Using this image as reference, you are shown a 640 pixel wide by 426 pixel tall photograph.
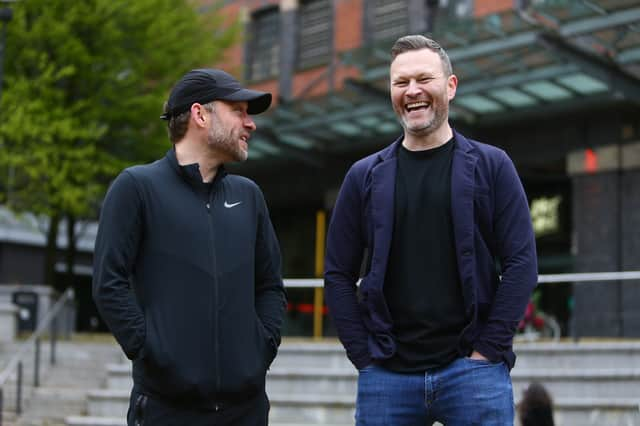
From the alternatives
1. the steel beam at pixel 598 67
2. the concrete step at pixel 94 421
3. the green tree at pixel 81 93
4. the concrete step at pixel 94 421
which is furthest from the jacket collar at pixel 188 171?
the green tree at pixel 81 93

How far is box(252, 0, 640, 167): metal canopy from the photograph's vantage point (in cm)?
1642

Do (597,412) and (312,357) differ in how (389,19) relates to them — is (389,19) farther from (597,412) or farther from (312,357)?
(597,412)

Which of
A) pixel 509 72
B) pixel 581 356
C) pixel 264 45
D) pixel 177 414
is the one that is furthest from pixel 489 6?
pixel 177 414

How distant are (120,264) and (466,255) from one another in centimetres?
141

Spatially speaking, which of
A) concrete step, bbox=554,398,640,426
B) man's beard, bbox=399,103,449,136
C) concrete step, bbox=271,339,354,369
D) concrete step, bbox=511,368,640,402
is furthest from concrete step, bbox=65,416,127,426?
man's beard, bbox=399,103,449,136

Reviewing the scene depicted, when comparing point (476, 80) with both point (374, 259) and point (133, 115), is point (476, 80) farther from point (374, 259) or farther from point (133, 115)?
point (374, 259)

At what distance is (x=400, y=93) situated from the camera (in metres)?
4.15

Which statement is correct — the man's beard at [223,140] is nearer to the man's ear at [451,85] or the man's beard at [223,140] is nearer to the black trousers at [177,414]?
the man's ear at [451,85]

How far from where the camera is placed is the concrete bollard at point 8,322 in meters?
17.2

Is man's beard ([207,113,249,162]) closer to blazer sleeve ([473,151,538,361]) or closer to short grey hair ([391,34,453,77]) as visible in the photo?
short grey hair ([391,34,453,77])

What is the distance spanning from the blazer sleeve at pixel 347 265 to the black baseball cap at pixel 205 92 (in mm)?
601

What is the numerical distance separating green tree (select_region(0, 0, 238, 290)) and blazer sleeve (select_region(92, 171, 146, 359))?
1512 centimetres

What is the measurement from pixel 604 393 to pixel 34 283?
30.0 meters

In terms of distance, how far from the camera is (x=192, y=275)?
406 cm
